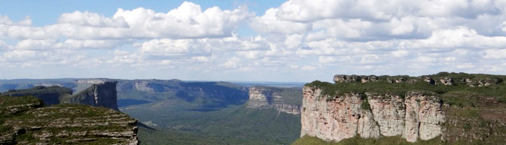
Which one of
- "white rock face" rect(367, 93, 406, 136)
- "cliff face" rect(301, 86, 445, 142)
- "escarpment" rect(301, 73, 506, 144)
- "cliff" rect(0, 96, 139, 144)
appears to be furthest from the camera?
"white rock face" rect(367, 93, 406, 136)

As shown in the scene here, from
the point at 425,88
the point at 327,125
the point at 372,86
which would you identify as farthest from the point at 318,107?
the point at 425,88

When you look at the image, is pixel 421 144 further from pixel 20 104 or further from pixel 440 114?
pixel 20 104

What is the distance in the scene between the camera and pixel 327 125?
15550 centimetres

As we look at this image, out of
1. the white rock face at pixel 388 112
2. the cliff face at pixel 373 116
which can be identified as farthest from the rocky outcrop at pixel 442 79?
the white rock face at pixel 388 112

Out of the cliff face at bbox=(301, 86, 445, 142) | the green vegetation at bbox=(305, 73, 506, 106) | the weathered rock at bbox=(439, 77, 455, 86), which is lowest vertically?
the cliff face at bbox=(301, 86, 445, 142)

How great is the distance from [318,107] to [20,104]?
337 ft

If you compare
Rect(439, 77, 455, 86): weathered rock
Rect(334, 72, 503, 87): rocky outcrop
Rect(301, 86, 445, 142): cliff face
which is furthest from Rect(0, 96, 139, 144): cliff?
Rect(334, 72, 503, 87): rocky outcrop

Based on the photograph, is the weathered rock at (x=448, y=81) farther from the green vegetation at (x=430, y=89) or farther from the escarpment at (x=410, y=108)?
the green vegetation at (x=430, y=89)

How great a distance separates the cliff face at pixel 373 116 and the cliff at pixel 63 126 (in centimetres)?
8361

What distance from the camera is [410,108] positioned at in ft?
436

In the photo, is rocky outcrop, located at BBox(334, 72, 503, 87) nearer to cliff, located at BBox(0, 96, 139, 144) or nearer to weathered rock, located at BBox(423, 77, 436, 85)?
weathered rock, located at BBox(423, 77, 436, 85)

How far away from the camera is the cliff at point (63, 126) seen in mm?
66500

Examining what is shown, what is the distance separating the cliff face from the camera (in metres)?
128

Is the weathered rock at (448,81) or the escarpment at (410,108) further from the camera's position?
the weathered rock at (448,81)
